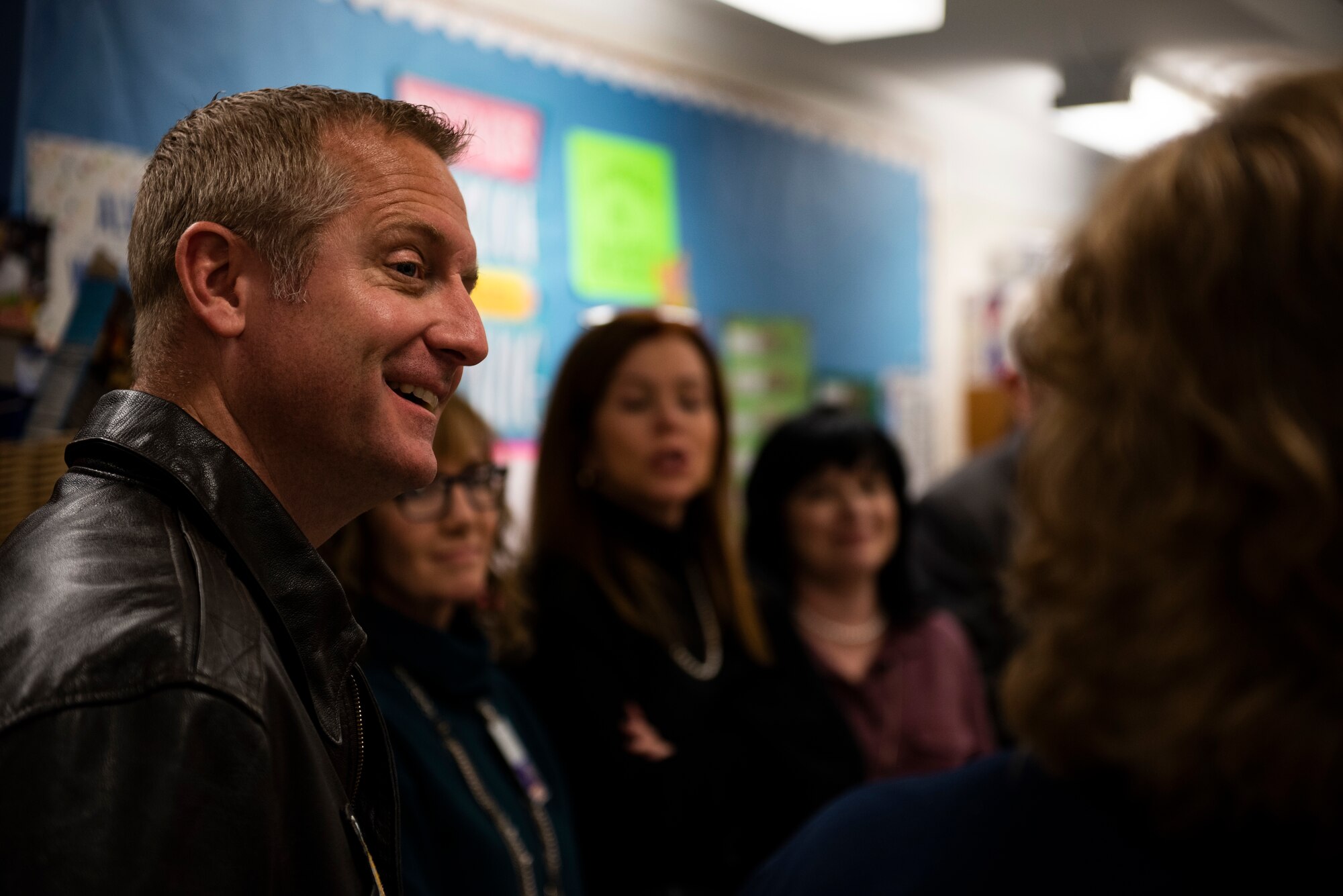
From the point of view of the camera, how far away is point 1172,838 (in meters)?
0.64

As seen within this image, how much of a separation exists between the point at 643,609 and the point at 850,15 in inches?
82.2

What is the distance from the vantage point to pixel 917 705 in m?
2.57

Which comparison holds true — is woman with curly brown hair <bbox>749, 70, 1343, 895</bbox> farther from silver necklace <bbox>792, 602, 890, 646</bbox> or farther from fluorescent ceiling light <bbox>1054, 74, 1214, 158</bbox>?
fluorescent ceiling light <bbox>1054, 74, 1214, 158</bbox>

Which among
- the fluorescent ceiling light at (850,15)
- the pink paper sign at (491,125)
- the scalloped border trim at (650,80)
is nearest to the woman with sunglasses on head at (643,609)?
the pink paper sign at (491,125)

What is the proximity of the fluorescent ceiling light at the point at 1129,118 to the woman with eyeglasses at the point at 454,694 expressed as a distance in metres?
2.59

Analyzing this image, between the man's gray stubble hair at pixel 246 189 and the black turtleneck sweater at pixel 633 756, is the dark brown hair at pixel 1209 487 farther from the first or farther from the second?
the black turtleneck sweater at pixel 633 756

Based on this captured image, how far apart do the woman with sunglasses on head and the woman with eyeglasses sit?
16 cm

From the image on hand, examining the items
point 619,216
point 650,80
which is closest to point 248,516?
point 619,216

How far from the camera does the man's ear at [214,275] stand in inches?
38.0

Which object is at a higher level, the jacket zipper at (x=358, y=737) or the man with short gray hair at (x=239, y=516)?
the man with short gray hair at (x=239, y=516)

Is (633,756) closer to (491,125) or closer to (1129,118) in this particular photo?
(491,125)

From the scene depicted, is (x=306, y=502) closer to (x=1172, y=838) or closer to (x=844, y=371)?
(x=1172, y=838)

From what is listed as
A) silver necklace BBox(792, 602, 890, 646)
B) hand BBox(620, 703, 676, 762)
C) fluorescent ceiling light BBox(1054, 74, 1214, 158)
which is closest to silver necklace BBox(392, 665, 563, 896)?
hand BBox(620, 703, 676, 762)

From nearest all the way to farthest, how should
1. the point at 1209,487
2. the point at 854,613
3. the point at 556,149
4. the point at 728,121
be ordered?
the point at 1209,487 → the point at 854,613 → the point at 556,149 → the point at 728,121
